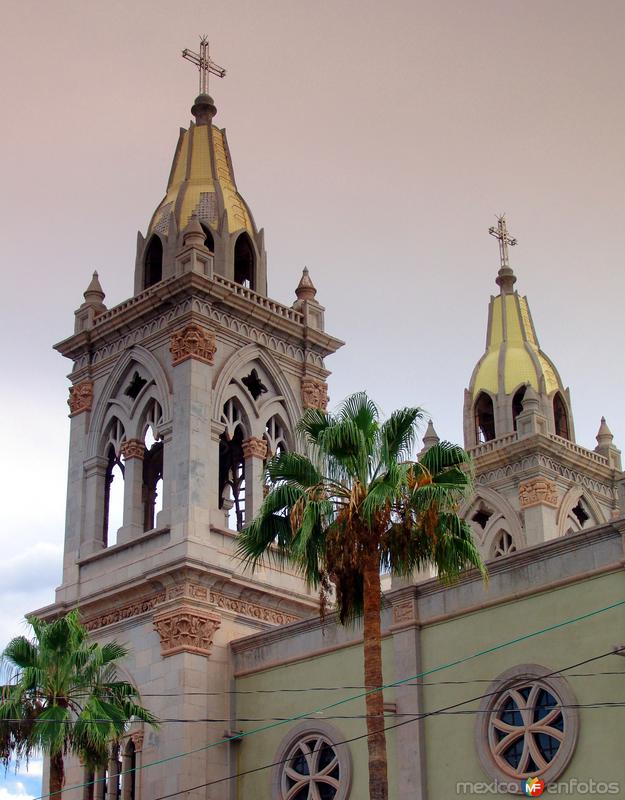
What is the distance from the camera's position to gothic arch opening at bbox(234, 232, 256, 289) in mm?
43125

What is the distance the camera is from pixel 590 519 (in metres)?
50.0

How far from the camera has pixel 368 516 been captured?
2523cm

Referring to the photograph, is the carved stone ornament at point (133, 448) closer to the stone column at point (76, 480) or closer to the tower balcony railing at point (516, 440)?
the stone column at point (76, 480)

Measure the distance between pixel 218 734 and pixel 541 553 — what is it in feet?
33.8

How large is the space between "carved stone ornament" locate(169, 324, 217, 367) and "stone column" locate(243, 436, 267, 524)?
2.65 meters

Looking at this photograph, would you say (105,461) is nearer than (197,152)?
Yes

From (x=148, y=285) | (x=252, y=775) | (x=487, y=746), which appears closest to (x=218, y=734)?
(x=252, y=775)

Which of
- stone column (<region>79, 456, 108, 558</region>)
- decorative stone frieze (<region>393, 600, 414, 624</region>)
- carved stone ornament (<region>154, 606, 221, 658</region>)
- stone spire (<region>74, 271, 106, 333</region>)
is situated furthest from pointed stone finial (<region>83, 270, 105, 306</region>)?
decorative stone frieze (<region>393, 600, 414, 624</region>)

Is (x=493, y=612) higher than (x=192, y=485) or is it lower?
lower

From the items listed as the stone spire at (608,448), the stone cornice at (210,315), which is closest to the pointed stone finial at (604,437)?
the stone spire at (608,448)

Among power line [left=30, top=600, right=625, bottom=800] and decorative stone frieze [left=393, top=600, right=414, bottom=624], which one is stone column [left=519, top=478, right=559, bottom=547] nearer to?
power line [left=30, top=600, right=625, bottom=800]

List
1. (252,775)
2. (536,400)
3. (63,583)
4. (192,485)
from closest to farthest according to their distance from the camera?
1. (252,775)
2. (192,485)
3. (63,583)
4. (536,400)

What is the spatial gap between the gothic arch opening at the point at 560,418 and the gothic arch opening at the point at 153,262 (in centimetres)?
1581

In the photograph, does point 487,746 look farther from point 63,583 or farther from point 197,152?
point 197,152
